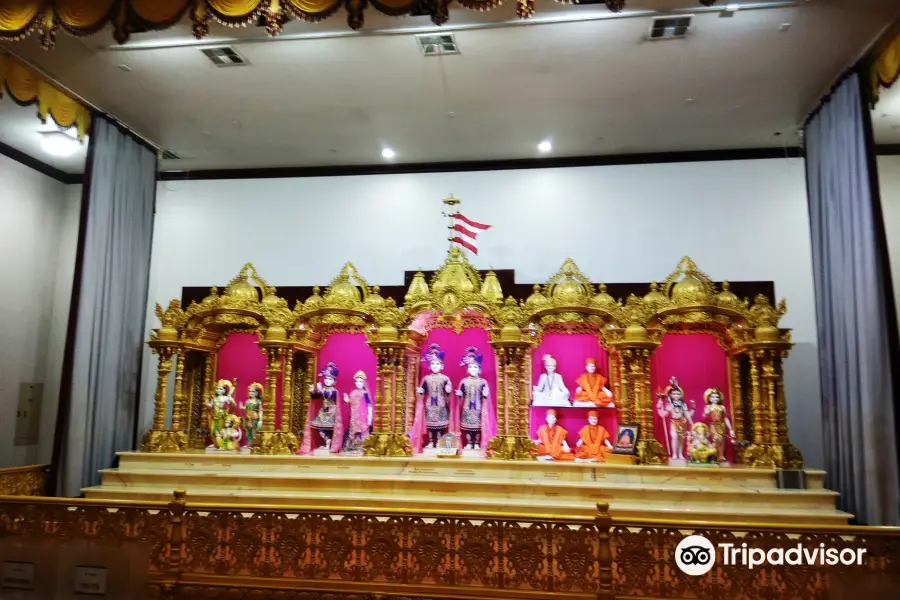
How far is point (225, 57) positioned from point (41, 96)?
6.85ft

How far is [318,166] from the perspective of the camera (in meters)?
9.17

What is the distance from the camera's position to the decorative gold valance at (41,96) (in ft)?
20.2

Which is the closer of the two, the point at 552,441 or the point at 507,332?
the point at 507,332

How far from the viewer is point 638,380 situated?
6832 millimetres

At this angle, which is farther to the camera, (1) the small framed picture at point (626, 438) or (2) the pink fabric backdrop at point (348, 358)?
(2) the pink fabric backdrop at point (348, 358)

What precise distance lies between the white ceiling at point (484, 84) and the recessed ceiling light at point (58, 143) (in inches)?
9.3

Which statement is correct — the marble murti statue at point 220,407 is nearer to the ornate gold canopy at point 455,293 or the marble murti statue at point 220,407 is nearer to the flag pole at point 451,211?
the ornate gold canopy at point 455,293

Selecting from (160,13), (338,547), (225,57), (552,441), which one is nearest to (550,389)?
(552,441)

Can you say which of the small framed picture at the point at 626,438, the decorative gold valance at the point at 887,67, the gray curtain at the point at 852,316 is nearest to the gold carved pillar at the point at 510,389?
the small framed picture at the point at 626,438

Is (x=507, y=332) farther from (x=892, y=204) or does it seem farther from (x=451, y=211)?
(x=892, y=204)

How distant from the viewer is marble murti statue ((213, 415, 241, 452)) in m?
7.34

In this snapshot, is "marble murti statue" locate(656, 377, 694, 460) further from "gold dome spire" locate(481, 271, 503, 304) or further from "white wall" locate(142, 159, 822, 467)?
"gold dome spire" locate(481, 271, 503, 304)

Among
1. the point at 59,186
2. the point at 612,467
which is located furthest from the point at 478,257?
the point at 59,186

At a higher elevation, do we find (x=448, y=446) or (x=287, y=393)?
(x=287, y=393)
